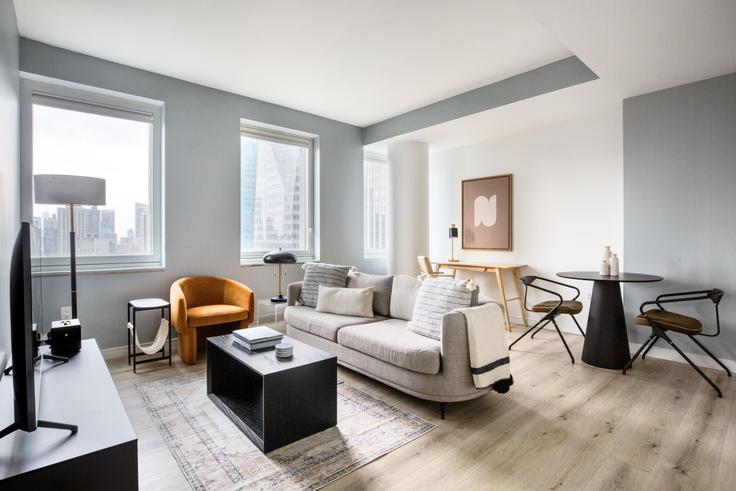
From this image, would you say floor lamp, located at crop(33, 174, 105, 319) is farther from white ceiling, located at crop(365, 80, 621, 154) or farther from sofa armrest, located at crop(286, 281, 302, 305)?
white ceiling, located at crop(365, 80, 621, 154)

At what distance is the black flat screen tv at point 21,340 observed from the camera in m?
1.12

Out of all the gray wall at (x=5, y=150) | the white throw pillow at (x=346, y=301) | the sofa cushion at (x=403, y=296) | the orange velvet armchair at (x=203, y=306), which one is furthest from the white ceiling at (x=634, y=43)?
the orange velvet armchair at (x=203, y=306)

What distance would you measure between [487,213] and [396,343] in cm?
322

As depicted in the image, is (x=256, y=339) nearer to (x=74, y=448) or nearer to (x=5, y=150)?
(x=74, y=448)

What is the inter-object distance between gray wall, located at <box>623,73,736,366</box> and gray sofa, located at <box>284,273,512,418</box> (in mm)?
2095

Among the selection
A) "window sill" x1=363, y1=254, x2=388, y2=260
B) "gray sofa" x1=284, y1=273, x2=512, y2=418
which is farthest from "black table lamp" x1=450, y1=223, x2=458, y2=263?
"gray sofa" x1=284, y1=273, x2=512, y2=418

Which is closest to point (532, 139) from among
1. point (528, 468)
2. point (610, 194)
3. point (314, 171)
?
point (610, 194)

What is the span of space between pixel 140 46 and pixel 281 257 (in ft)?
7.20

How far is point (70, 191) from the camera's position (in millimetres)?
2896

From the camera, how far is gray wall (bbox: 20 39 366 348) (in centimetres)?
342

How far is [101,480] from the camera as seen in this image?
1137 mm

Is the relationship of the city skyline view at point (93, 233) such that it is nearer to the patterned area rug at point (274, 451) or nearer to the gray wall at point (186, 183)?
the gray wall at point (186, 183)

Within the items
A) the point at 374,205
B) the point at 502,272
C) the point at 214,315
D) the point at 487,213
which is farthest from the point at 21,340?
the point at 374,205

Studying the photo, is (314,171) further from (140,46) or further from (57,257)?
(57,257)
